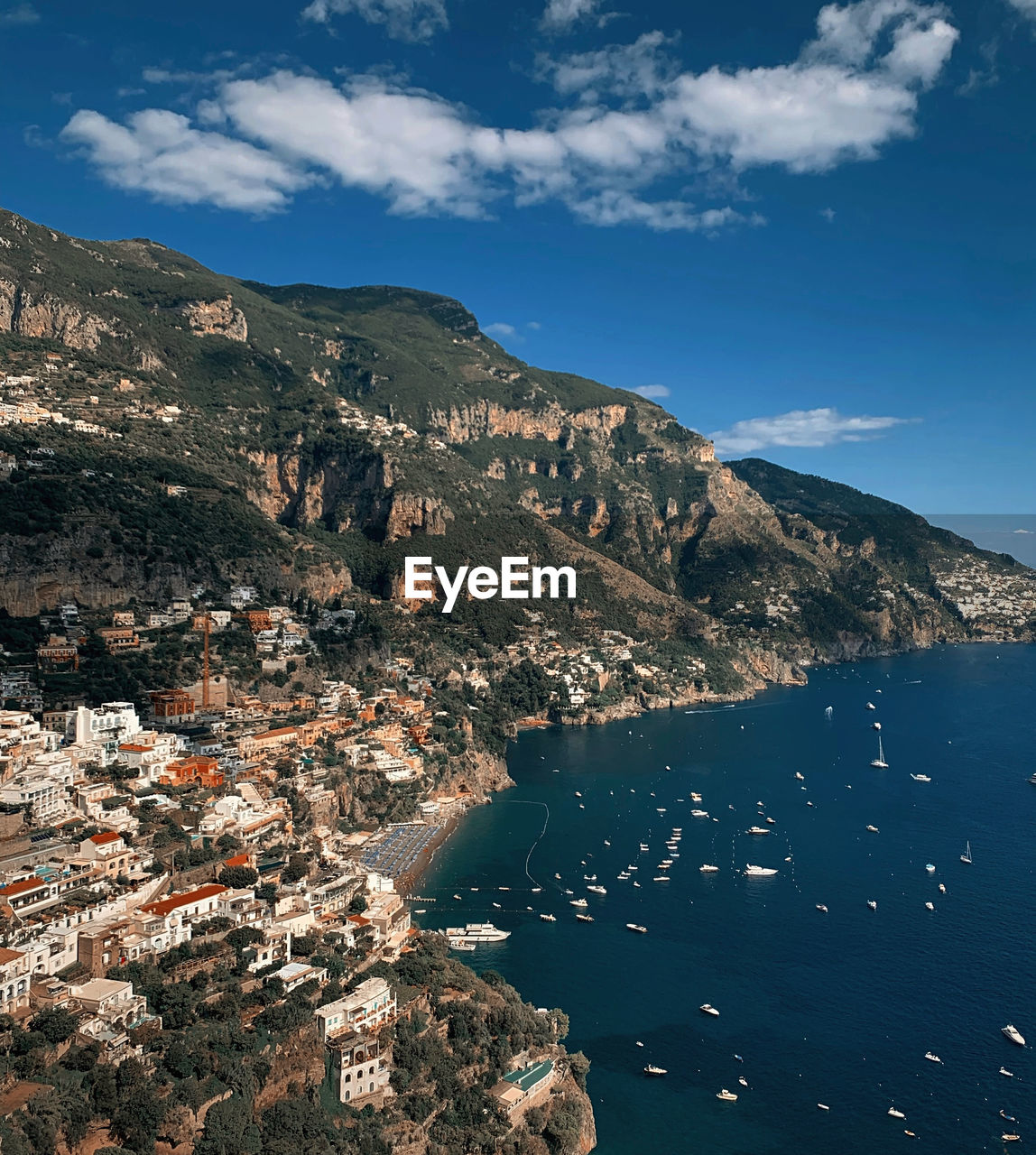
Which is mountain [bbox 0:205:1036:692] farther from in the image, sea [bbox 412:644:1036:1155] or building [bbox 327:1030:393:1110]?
building [bbox 327:1030:393:1110]

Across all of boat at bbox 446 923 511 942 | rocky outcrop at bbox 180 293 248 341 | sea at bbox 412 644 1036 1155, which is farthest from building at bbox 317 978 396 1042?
rocky outcrop at bbox 180 293 248 341

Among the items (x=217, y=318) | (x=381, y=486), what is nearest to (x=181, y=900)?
(x=381, y=486)

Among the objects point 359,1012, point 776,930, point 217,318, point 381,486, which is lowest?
point 776,930

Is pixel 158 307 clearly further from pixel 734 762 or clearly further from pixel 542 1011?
pixel 542 1011

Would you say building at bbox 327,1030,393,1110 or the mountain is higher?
the mountain

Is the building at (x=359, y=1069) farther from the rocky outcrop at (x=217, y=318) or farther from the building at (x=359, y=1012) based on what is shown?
the rocky outcrop at (x=217, y=318)

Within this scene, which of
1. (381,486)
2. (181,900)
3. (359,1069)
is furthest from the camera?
(381,486)

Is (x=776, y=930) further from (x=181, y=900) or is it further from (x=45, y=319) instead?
(x=45, y=319)
